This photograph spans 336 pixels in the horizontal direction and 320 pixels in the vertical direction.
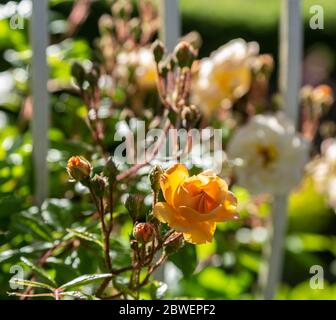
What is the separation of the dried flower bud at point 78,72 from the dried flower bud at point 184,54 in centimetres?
15

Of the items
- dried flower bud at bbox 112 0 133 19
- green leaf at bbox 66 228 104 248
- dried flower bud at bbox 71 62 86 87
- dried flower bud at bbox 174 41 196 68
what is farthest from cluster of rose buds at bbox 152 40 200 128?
dried flower bud at bbox 112 0 133 19

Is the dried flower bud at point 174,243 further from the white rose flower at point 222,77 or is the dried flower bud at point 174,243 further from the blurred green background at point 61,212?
the white rose flower at point 222,77

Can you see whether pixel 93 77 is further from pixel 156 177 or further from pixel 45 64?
pixel 156 177

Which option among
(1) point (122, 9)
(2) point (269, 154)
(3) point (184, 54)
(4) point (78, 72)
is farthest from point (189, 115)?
(1) point (122, 9)

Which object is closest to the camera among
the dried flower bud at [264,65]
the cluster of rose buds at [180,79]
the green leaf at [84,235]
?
the green leaf at [84,235]

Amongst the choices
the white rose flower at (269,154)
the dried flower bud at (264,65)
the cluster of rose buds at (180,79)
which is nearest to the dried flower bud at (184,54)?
the cluster of rose buds at (180,79)

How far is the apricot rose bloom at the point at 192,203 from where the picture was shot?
0.92 m

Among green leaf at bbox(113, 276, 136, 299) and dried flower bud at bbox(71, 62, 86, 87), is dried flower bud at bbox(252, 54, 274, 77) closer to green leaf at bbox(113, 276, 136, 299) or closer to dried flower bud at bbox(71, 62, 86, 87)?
dried flower bud at bbox(71, 62, 86, 87)

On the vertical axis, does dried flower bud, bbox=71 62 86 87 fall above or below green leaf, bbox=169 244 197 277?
above

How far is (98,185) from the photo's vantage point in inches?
38.5

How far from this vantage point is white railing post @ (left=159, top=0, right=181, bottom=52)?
1381 mm

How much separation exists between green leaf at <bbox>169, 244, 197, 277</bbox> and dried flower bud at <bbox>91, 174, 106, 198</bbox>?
0.22 meters
